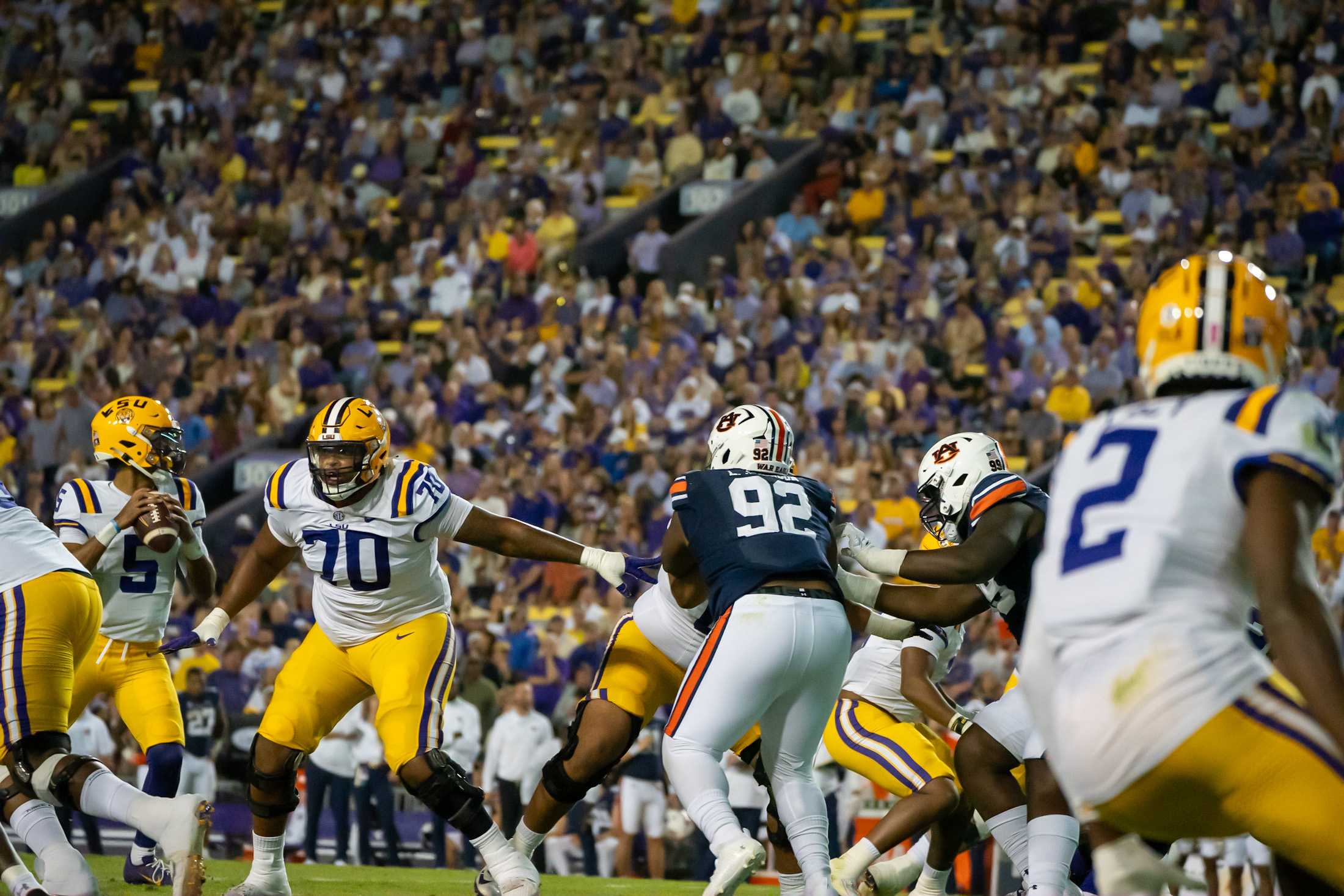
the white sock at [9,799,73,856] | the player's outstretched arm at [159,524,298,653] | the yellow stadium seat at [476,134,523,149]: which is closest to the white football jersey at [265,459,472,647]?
the player's outstretched arm at [159,524,298,653]

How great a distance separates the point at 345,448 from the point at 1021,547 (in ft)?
9.45

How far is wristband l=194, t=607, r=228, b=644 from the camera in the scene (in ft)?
23.5

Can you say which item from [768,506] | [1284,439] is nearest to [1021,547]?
[768,506]

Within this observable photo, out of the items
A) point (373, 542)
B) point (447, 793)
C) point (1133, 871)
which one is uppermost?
point (1133, 871)

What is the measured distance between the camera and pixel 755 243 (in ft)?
57.3

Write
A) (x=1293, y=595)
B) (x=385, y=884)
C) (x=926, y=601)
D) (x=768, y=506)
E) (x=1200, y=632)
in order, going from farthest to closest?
(x=385, y=884) < (x=768, y=506) < (x=926, y=601) < (x=1200, y=632) < (x=1293, y=595)

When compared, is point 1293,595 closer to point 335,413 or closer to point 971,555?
point 971,555

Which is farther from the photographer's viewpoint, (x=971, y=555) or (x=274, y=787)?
(x=274, y=787)

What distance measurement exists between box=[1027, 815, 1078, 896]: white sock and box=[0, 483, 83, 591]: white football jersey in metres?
3.82

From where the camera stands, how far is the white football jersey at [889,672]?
7.66 m

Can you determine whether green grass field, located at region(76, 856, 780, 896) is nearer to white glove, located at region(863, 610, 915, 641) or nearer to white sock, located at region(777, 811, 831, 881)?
white sock, located at region(777, 811, 831, 881)

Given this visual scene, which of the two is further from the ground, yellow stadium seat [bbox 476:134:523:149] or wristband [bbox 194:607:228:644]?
wristband [bbox 194:607:228:644]

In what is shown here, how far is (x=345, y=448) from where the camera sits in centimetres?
702

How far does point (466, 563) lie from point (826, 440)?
11.3 feet
